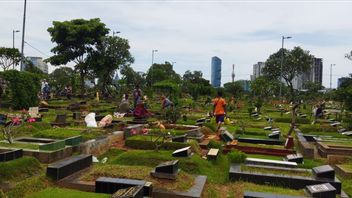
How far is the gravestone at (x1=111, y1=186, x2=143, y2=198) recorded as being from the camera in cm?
638

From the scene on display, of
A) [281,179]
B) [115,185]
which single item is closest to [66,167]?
[115,185]

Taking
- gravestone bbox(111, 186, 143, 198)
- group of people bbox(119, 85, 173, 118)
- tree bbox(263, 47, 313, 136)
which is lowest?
gravestone bbox(111, 186, 143, 198)

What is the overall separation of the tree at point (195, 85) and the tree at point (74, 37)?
13.6 m

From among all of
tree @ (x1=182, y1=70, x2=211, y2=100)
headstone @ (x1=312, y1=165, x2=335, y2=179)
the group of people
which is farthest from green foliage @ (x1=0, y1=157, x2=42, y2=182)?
tree @ (x1=182, y1=70, x2=211, y2=100)

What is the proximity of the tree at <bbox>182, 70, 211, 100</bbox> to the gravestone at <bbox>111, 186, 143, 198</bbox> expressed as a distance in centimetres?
3655

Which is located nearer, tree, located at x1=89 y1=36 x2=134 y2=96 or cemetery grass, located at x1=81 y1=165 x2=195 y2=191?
cemetery grass, located at x1=81 y1=165 x2=195 y2=191

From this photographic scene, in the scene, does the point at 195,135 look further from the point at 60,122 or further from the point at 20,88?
the point at 20,88

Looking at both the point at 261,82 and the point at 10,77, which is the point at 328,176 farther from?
the point at 261,82

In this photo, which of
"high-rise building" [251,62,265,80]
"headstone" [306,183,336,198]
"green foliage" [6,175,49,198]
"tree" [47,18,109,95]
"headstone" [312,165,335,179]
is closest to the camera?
"green foliage" [6,175,49,198]

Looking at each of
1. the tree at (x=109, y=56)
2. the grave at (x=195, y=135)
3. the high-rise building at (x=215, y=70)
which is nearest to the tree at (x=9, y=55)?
the tree at (x=109, y=56)

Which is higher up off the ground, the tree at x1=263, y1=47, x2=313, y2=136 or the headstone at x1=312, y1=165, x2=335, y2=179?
the tree at x1=263, y1=47, x2=313, y2=136

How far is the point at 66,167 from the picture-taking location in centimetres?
834

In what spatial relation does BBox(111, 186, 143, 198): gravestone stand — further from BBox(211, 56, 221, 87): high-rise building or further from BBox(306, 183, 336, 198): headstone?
BBox(211, 56, 221, 87): high-rise building

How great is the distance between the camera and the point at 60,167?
8133mm
